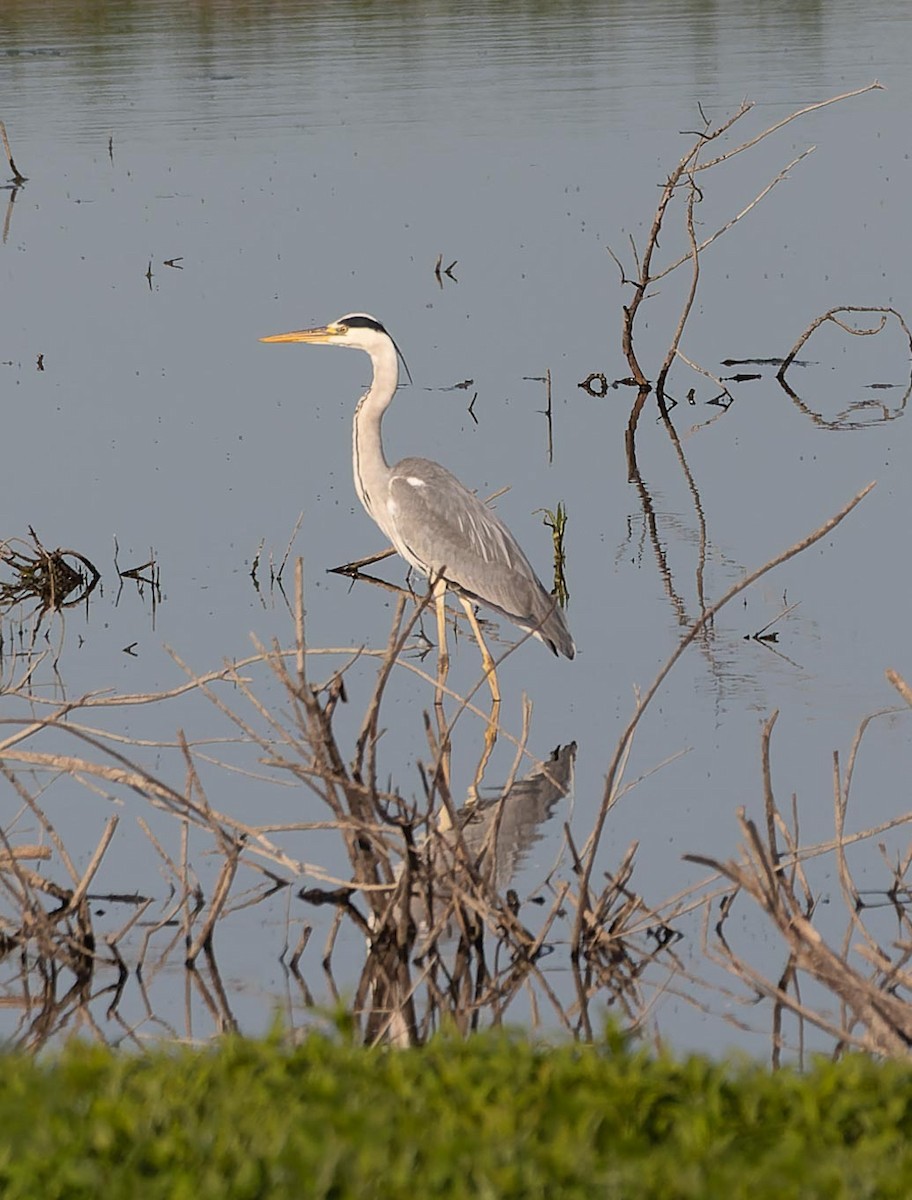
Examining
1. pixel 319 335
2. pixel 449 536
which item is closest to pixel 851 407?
pixel 319 335

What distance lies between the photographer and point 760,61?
39.9 m

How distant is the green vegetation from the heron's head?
7.58 meters

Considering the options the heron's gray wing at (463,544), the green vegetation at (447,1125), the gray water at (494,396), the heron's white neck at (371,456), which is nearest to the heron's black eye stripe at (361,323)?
the heron's white neck at (371,456)

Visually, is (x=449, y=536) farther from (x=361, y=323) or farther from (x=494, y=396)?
(x=494, y=396)

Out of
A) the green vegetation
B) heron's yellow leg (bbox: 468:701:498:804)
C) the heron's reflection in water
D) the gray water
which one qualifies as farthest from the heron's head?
the green vegetation

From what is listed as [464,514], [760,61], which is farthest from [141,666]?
[760,61]

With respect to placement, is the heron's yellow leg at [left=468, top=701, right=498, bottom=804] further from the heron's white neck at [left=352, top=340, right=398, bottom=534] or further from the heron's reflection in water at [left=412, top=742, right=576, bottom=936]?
the heron's white neck at [left=352, top=340, right=398, bottom=534]

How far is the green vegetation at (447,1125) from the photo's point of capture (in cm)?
393

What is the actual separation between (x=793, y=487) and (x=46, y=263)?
11.7 metres

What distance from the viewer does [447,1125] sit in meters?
4.13

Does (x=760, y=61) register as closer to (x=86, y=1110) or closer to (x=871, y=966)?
(x=871, y=966)

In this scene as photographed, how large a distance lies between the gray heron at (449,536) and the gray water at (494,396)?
377mm

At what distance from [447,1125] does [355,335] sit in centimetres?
840

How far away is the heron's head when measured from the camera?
470 inches
